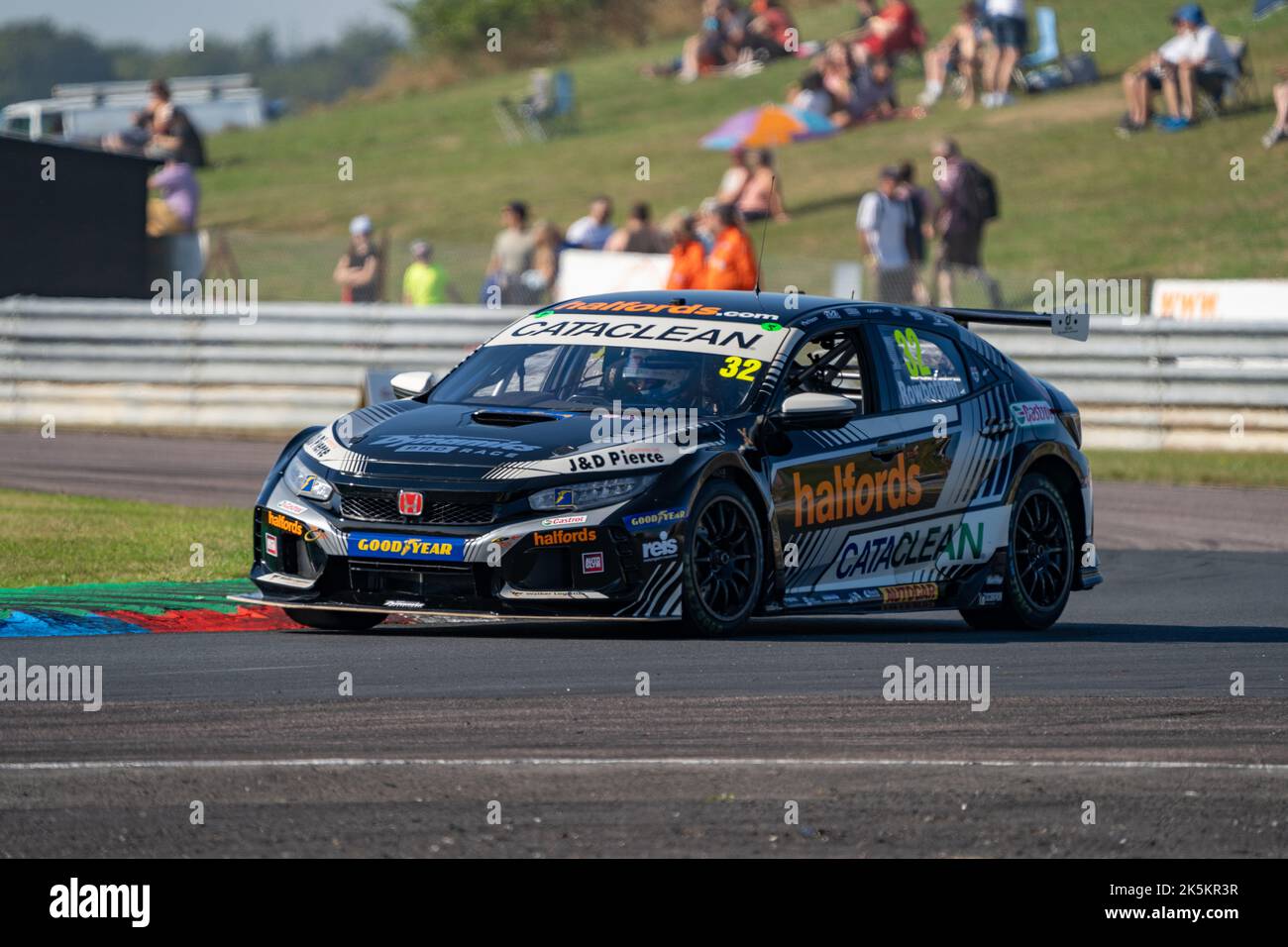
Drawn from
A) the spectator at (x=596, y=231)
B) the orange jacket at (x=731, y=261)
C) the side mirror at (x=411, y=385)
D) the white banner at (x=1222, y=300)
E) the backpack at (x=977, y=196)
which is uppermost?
the backpack at (x=977, y=196)

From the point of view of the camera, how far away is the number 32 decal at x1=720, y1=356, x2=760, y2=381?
10.0m

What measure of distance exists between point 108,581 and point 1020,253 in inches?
877

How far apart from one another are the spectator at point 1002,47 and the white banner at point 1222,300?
557 inches

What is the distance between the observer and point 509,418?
32.0 ft

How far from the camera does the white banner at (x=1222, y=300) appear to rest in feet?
71.1

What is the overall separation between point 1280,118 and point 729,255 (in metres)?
13.9

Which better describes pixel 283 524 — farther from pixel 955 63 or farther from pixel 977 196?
pixel 955 63

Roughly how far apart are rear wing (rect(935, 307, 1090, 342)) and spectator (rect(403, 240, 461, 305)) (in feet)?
42.3

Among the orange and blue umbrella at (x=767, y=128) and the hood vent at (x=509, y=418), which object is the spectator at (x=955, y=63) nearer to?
the orange and blue umbrella at (x=767, y=128)

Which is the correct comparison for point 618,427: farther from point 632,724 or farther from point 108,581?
point 108,581

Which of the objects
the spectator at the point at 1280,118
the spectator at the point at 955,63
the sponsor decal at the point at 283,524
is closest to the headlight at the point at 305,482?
the sponsor decal at the point at 283,524

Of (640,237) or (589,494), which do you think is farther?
(640,237)

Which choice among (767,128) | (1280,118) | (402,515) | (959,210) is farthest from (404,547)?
(1280,118)

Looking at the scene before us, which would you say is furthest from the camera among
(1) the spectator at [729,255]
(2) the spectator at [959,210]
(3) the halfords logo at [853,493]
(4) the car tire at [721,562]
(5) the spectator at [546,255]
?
(2) the spectator at [959,210]
